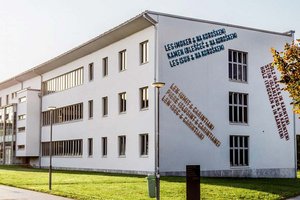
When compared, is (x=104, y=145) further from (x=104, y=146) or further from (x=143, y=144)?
(x=143, y=144)

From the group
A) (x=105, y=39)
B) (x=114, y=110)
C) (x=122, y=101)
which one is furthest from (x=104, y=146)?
(x=105, y=39)

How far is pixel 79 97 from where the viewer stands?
42.7m

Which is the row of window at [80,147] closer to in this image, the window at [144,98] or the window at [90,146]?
the window at [90,146]

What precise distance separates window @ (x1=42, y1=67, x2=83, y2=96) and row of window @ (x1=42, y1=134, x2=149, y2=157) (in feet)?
16.3

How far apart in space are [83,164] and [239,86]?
47.0ft

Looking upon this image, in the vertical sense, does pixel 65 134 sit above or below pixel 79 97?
below

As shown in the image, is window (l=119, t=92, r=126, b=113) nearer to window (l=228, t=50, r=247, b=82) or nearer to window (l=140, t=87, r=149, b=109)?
window (l=140, t=87, r=149, b=109)

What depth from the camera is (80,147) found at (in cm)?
4219

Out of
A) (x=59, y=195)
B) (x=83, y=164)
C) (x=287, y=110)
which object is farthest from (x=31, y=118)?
(x=59, y=195)

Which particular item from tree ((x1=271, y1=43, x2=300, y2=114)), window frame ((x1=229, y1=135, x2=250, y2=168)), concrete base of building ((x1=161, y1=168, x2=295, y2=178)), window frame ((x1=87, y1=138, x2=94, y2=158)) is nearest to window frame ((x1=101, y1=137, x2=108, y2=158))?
window frame ((x1=87, y1=138, x2=94, y2=158))

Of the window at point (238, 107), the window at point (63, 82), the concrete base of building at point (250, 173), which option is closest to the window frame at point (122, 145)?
the concrete base of building at point (250, 173)

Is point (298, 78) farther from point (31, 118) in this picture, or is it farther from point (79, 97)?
point (31, 118)

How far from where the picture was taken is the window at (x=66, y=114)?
141 ft

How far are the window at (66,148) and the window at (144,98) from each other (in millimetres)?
10779
